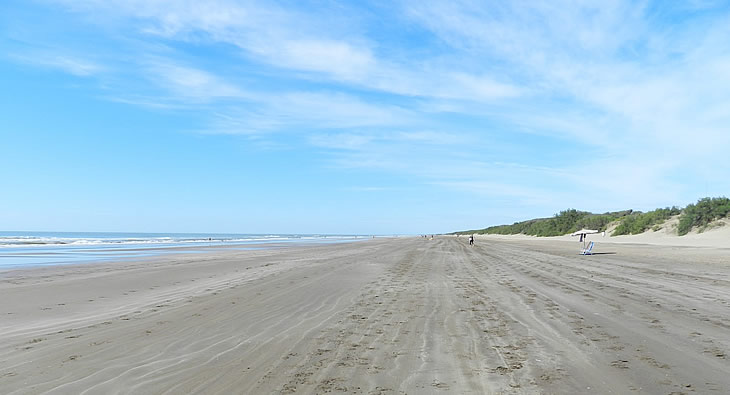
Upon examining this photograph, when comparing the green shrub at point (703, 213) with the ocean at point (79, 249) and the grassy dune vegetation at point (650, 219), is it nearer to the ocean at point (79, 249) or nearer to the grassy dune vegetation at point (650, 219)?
the grassy dune vegetation at point (650, 219)

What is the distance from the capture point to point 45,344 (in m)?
6.65

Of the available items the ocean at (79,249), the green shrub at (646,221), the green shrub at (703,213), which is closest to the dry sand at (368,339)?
the ocean at (79,249)

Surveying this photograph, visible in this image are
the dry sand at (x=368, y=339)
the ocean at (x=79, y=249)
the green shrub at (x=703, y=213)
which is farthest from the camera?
the green shrub at (x=703, y=213)

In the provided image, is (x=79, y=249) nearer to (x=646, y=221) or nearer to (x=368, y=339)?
(x=368, y=339)

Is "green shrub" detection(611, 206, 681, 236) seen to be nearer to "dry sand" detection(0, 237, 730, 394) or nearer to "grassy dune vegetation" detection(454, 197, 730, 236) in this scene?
"grassy dune vegetation" detection(454, 197, 730, 236)

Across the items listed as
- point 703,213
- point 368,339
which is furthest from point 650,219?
point 368,339

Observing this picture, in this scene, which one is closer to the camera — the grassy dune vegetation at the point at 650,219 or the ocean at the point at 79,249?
the ocean at the point at 79,249

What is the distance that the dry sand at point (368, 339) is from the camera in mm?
4859

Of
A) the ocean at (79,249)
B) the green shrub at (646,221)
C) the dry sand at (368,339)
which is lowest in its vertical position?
the dry sand at (368,339)

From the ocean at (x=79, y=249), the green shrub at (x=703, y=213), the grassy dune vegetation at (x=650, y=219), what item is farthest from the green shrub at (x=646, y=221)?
the ocean at (x=79, y=249)

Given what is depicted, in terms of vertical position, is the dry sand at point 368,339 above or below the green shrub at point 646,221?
below

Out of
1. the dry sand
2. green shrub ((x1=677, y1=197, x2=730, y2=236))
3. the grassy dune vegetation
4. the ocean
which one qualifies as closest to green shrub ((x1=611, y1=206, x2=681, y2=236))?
the grassy dune vegetation

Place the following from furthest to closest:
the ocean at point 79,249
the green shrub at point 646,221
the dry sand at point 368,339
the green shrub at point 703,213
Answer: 1. the green shrub at point 646,221
2. the green shrub at point 703,213
3. the ocean at point 79,249
4. the dry sand at point 368,339

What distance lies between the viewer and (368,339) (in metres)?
6.80
